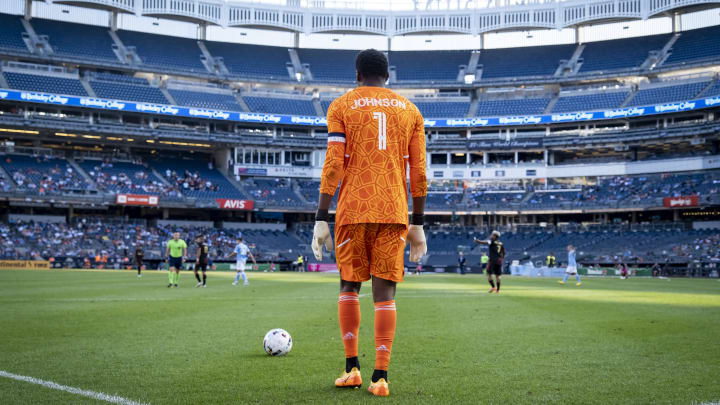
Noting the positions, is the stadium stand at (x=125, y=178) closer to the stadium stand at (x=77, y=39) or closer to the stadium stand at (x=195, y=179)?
the stadium stand at (x=195, y=179)

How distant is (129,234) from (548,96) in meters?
50.5

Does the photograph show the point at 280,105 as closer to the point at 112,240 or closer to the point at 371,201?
the point at 112,240

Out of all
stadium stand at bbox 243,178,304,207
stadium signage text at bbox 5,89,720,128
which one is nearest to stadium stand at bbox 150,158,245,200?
stadium stand at bbox 243,178,304,207

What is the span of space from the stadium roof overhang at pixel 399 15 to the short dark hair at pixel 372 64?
221 ft

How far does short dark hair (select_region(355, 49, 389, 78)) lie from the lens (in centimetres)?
582

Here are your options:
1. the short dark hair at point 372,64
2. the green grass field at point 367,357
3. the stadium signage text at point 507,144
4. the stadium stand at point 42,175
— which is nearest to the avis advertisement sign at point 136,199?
the stadium stand at point 42,175

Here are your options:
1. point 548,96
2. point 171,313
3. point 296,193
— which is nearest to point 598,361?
point 171,313

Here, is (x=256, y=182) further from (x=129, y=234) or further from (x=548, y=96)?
(x=548, y=96)

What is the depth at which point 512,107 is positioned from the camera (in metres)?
73.2

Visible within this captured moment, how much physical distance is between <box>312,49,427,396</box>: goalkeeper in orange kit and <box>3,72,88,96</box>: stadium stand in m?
65.0

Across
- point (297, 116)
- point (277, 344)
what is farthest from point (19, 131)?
point (277, 344)

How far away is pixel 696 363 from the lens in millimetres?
6457

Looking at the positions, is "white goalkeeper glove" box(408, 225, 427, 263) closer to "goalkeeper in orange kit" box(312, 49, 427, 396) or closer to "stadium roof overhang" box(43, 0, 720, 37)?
"goalkeeper in orange kit" box(312, 49, 427, 396)

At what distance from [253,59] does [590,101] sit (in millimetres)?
40832
